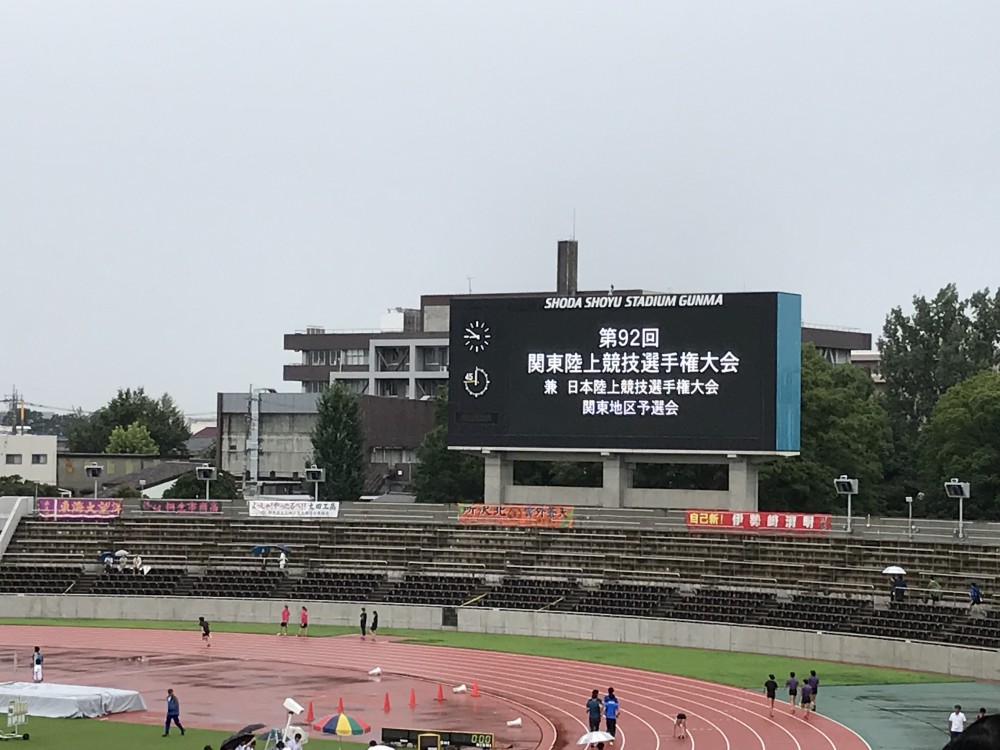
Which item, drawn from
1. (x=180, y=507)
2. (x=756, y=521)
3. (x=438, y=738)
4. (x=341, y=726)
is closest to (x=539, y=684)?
(x=341, y=726)

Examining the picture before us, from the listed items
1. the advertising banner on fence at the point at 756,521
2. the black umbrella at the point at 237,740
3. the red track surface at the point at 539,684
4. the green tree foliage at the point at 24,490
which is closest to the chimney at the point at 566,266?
the green tree foliage at the point at 24,490

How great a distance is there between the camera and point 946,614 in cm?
4778

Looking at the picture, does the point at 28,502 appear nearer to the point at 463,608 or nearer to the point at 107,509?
the point at 107,509

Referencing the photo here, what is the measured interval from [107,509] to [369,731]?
37963 mm

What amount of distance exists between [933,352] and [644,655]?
169ft

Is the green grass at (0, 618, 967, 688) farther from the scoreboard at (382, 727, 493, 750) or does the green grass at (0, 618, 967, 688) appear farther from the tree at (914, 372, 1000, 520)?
the tree at (914, 372, 1000, 520)

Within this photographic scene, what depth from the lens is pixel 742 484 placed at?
59.3m

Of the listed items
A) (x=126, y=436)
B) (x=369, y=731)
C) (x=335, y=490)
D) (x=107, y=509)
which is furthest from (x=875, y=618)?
(x=126, y=436)

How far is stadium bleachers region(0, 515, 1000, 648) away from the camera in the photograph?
51.1 metres

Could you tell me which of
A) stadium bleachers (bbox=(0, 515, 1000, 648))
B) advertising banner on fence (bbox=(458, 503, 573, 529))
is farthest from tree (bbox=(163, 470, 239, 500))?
advertising banner on fence (bbox=(458, 503, 573, 529))

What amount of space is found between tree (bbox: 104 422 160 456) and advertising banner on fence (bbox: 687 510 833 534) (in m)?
94.5

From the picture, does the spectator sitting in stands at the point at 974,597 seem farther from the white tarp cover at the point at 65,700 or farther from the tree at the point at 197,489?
the tree at the point at 197,489

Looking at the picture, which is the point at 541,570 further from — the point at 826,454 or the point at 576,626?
the point at 826,454

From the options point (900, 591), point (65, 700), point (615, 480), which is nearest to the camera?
point (65, 700)
